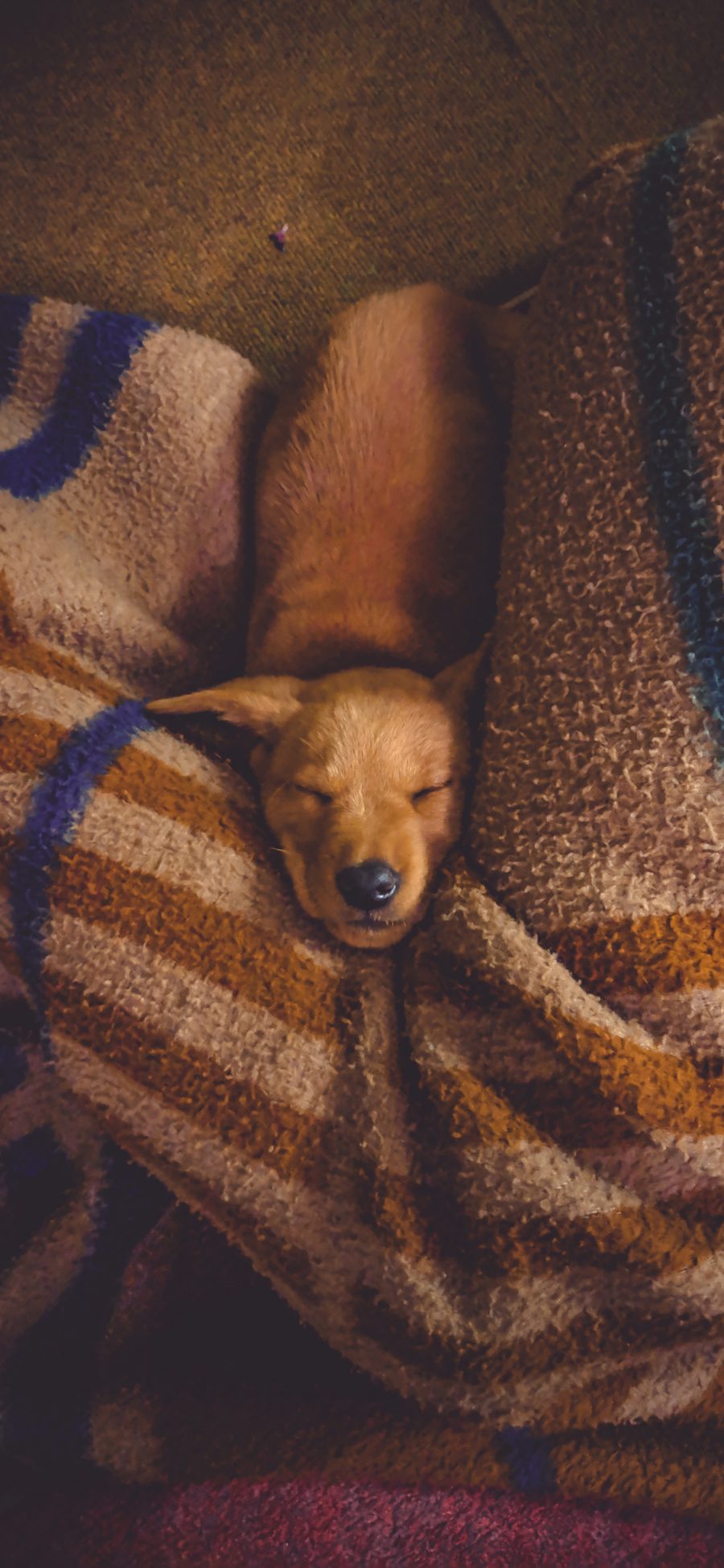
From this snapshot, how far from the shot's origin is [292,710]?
129 centimetres

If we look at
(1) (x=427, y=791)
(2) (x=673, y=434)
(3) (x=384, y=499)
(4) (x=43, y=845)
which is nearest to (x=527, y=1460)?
(1) (x=427, y=791)

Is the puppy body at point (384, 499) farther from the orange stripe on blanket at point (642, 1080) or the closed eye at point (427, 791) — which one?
the orange stripe on blanket at point (642, 1080)

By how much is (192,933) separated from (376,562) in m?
0.67

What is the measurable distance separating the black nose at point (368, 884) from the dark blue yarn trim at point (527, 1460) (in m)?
0.60

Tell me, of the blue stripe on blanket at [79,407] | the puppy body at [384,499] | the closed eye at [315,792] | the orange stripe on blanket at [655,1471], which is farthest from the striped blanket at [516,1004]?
the blue stripe on blanket at [79,407]

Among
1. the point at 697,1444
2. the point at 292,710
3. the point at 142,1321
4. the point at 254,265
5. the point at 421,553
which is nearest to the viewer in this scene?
the point at 697,1444

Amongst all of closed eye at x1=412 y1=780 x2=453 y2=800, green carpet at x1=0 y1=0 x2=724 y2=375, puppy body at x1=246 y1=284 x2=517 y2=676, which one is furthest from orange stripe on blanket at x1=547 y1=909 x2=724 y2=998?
green carpet at x1=0 y1=0 x2=724 y2=375

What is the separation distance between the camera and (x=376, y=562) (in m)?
1.42

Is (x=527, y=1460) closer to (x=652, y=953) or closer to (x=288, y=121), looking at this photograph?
(x=652, y=953)

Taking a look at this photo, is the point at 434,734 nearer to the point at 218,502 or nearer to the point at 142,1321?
the point at 218,502

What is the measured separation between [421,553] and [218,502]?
36 cm

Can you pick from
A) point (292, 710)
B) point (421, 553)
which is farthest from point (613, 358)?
point (292, 710)

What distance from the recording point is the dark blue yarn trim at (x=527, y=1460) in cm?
102

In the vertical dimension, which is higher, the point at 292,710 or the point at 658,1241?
the point at 292,710
